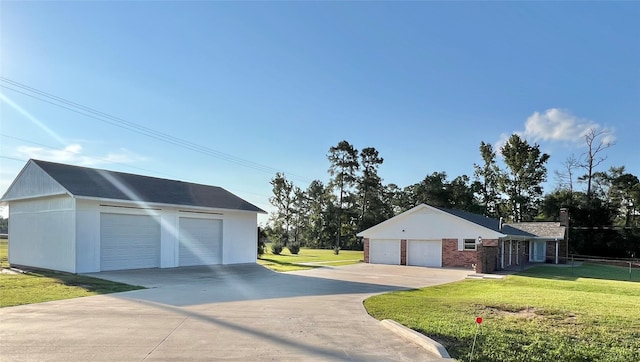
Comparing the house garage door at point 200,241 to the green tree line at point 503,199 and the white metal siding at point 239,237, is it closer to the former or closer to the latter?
the white metal siding at point 239,237

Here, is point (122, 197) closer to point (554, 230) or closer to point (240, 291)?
point (240, 291)

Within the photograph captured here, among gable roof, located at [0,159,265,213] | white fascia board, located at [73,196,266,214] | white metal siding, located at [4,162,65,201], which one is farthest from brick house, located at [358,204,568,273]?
white metal siding, located at [4,162,65,201]

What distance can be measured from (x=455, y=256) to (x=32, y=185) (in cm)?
2322

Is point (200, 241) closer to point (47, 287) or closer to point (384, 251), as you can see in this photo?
point (47, 287)

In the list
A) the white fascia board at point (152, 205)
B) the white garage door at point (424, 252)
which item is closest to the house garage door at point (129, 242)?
the white fascia board at point (152, 205)

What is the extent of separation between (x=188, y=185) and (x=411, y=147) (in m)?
17.0

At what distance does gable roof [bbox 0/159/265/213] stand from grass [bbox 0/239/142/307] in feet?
11.0

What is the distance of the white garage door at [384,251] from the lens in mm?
29453

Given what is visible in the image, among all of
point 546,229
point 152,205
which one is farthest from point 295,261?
point 546,229

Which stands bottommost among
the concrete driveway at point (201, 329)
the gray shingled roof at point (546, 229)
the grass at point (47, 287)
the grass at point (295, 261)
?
the grass at point (295, 261)

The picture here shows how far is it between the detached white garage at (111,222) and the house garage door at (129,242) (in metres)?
0.04

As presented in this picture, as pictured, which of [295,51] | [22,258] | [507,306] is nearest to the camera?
[507,306]

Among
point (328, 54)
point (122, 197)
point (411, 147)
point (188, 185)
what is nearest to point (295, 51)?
point (328, 54)

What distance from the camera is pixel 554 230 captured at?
3719 centimetres
